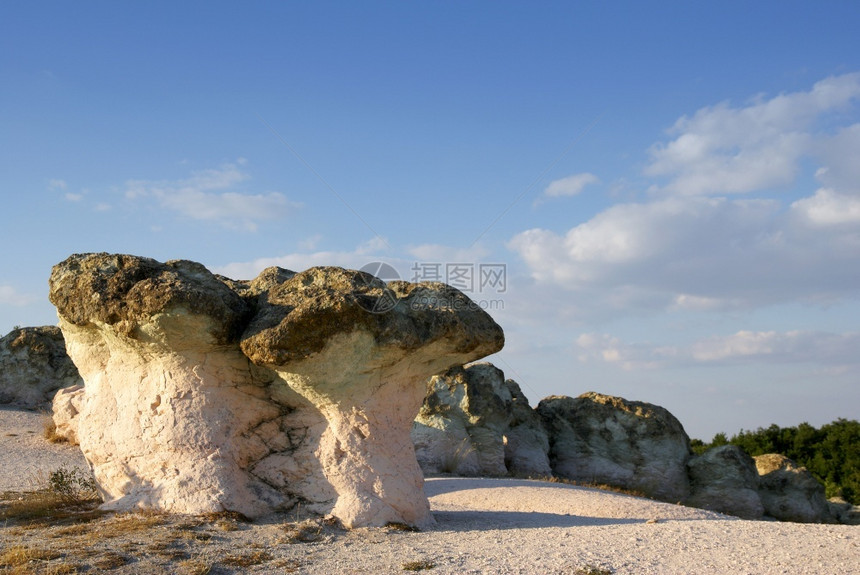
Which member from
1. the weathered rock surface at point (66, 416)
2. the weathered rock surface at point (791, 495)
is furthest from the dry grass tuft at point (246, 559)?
the weathered rock surface at point (791, 495)

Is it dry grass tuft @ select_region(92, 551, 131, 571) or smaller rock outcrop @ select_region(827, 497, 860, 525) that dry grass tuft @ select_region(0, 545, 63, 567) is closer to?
dry grass tuft @ select_region(92, 551, 131, 571)

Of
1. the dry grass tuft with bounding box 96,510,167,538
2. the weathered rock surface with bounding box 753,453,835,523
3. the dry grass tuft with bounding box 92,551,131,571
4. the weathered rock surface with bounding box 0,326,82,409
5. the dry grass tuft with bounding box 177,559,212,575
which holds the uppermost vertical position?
the weathered rock surface with bounding box 0,326,82,409

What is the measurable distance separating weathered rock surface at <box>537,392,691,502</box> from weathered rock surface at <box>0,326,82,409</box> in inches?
579

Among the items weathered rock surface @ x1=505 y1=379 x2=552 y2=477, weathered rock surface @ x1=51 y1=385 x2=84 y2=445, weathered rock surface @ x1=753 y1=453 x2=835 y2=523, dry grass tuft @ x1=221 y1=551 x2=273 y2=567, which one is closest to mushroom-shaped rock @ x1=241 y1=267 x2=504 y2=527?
dry grass tuft @ x1=221 y1=551 x2=273 y2=567

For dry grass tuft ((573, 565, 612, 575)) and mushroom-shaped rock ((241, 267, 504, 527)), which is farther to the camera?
mushroom-shaped rock ((241, 267, 504, 527))

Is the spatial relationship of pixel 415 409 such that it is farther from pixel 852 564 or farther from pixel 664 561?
pixel 852 564

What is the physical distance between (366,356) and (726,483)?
51.0ft

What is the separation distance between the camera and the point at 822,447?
33.6 meters

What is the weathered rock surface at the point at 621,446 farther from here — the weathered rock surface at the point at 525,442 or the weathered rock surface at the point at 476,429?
the weathered rock surface at the point at 476,429

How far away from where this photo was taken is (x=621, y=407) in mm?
21656

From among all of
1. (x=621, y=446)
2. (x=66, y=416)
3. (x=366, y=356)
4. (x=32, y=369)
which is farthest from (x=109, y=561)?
(x=621, y=446)

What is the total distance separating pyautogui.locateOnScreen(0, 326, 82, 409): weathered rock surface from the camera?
20500 mm

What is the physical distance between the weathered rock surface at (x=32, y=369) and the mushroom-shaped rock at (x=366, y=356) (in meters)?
14.4

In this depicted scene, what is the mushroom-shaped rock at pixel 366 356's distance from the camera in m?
9.05
